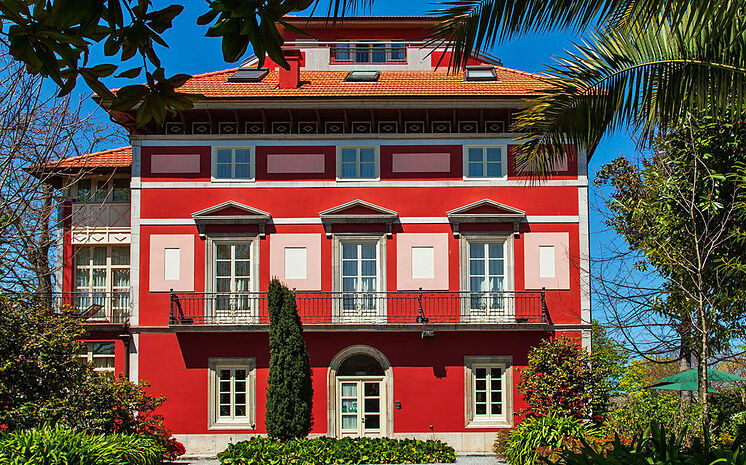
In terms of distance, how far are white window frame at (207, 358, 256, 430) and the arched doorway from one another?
195cm

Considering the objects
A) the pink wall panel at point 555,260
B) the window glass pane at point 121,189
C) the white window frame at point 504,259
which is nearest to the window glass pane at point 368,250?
the white window frame at point 504,259

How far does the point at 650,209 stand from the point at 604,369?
5720mm

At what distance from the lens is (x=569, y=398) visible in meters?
20.7

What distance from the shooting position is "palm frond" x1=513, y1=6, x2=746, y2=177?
8.19 metres

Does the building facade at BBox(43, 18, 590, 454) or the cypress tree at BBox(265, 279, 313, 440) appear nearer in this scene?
the cypress tree at BBox(265, 279, 313, 440)

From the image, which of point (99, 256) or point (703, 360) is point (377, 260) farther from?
point (703, 360)

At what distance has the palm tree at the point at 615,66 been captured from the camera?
288 inches

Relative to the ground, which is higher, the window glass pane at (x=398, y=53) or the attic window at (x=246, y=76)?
the window glass pane at (x=398, y=53)

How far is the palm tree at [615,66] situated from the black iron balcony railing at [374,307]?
543 inches

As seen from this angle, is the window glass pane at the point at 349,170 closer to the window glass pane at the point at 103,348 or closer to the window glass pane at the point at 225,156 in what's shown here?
the window glass pane at the point at 225,156

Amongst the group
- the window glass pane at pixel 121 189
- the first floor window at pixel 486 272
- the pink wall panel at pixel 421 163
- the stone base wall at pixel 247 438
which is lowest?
the stone base wall at pixel 247 438

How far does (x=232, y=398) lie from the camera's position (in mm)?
22797

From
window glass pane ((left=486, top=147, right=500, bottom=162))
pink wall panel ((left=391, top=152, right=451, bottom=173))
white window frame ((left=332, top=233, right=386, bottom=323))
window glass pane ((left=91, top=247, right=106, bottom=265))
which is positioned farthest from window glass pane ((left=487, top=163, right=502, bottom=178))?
window glass pane ((left=91, top=247, right=106, bottom=265))

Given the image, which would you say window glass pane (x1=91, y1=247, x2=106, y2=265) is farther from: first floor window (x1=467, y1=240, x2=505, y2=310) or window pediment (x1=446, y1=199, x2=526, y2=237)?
first floor window (x1=467, y1=240, x2=505, y2=310)
